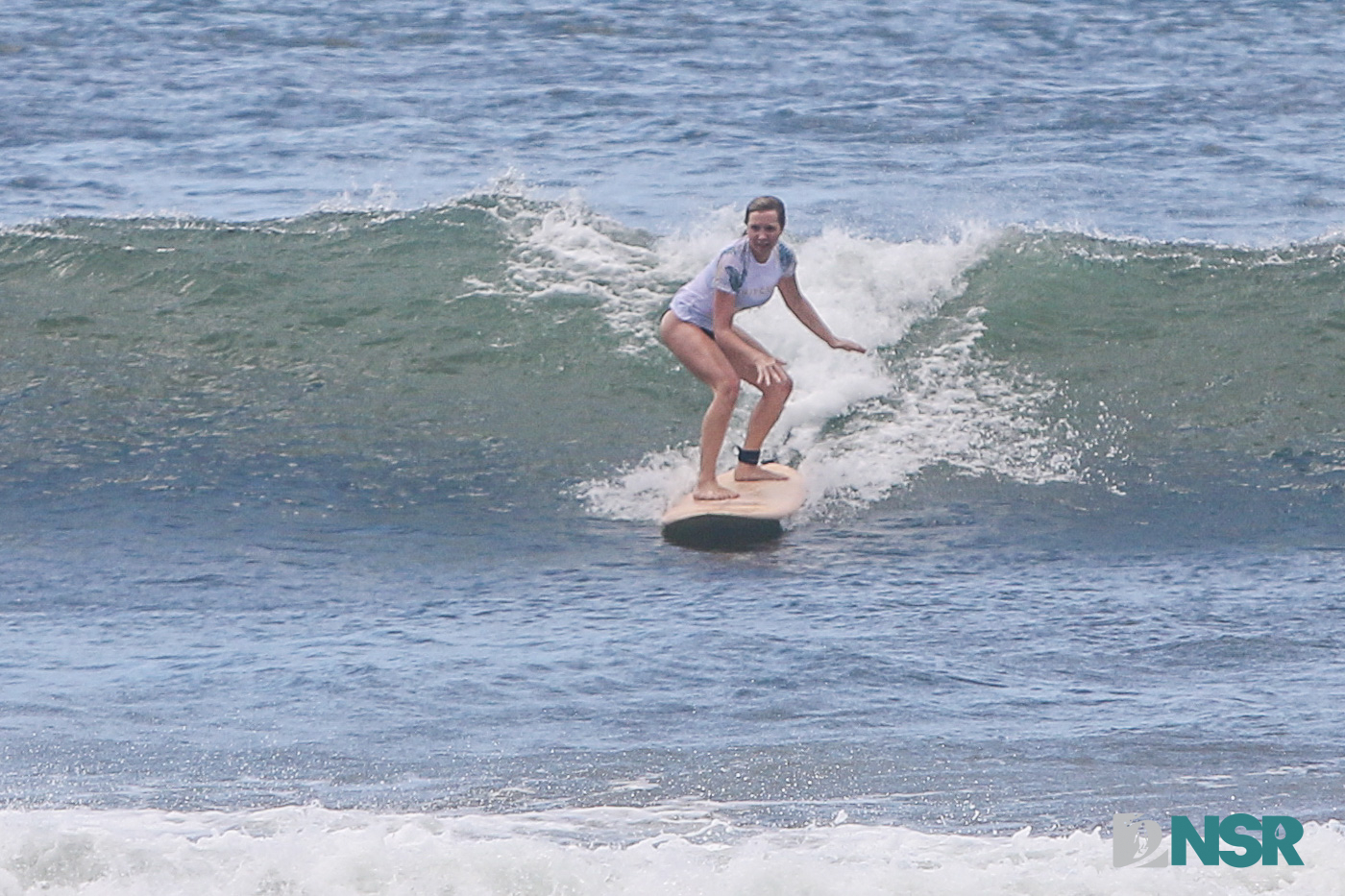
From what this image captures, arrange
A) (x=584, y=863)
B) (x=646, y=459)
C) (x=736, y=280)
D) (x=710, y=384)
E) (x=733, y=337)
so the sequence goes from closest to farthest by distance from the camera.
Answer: (x=584, y=863) < (x=736, y=280) < (x=733, y=337) < (x=710, y=384) < (x=646, y=459)

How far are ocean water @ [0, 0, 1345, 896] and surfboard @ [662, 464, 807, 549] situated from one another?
183 millimetres

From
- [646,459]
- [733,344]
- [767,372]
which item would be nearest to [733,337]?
[733,344]

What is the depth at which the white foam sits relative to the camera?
14.3 ft

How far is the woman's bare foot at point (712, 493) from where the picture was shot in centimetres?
808

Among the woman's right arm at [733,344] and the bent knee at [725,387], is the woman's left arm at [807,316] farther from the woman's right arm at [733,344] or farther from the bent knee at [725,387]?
the bent knee at [725,387]

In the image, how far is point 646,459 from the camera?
358 inches

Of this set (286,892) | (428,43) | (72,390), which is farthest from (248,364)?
(428,43)

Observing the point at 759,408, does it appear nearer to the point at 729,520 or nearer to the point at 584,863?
the point at 729,520

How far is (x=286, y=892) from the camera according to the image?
14.3ft

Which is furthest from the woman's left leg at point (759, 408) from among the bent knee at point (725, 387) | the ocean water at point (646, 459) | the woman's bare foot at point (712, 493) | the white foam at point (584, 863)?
the white foam at point (584, 863)

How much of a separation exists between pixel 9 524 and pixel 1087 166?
9.14 m

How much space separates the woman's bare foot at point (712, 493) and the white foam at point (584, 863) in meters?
3.48

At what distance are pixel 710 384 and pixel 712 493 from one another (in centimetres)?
52

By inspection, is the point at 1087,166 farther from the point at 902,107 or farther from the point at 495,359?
the point at 495,359
